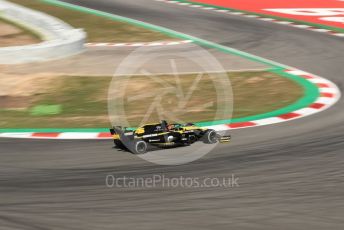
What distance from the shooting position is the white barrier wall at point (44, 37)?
773 inches

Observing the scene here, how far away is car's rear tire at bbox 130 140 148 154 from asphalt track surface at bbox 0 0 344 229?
0.54 ft

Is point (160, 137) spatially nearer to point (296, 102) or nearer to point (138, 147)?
point (138, 147)

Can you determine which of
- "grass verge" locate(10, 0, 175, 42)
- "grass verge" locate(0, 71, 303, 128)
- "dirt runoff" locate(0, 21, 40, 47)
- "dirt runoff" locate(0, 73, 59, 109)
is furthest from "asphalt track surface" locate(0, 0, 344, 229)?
"grass verge" locate(10, 0, 175, 42)

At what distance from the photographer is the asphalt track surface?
852 centimetres

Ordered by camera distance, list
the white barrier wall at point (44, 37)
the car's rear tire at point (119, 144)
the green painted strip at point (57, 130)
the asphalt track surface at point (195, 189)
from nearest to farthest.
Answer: the asphalt track surface at point (195, 189) → the car's rear tire at point (119, 144) → the green painted strip at point (57, 130) → the white barrier wall at point (44, 37)

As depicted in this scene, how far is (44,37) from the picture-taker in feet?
75.2

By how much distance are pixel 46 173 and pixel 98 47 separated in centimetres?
1247

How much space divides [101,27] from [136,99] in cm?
1007

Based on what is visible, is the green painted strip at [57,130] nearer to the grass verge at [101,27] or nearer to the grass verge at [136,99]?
the grass verge at [136,99]

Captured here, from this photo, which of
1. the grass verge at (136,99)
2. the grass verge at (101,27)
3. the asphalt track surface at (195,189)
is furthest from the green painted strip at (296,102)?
the grass verge at (101,27)

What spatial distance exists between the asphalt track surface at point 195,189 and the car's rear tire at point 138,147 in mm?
164

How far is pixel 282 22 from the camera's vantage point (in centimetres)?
2691

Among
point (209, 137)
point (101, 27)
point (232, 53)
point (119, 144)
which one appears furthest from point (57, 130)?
point (101, 27)

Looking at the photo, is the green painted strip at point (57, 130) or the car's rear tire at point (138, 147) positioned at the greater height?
the car's rear tire at point (138, 147)
